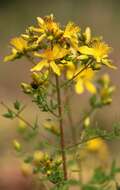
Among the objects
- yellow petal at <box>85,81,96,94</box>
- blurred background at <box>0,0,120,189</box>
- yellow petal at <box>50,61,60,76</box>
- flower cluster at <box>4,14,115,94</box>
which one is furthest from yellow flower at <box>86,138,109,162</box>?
blurred background at <box>0,0,120,189</box>

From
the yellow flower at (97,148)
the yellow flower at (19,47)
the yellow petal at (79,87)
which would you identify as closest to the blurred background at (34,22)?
the yellow flower at (97,148)

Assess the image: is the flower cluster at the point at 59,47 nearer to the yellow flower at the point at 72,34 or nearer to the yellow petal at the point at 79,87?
the yellow flower at the point at 72,34

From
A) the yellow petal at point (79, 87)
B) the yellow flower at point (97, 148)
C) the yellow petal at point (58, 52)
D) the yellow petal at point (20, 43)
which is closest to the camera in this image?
the yellow petal at point (58, 52)

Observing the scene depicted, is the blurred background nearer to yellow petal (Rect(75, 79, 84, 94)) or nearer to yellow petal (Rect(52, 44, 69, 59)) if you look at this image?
yellow petal (Rect(75, 79, 84, 94))

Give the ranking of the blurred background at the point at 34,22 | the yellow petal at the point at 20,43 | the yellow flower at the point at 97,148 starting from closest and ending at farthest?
the yellow petal at the point at 20,43, the yellow flower at the point at 97,148, the blurred background at the point at 34,22

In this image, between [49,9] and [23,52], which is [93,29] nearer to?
[49,9]

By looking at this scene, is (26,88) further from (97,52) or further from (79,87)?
(79,87)

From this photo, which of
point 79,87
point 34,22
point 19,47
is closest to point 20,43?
point 19,47

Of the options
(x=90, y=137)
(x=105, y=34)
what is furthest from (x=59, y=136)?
(x=105, y=34)
